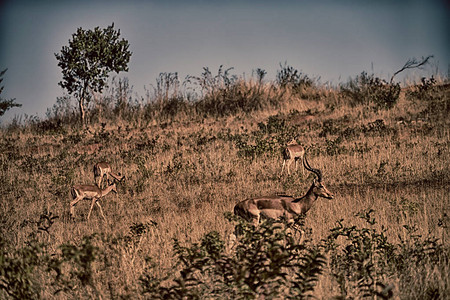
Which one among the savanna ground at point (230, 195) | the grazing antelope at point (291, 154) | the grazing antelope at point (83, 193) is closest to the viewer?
the savanna ground at point (230, 195)

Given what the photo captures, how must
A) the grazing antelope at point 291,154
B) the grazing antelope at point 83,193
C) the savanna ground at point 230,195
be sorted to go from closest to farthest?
the savanna ground at point 230,195 → the grazing antelope at point 83,193 → the grazing antelope at point 291,154

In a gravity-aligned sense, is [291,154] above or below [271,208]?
above

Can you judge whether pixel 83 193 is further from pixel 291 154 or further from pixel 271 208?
pixel 291 154

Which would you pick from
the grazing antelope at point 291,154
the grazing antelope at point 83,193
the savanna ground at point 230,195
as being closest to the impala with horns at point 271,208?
the savanna ground at point 230,195

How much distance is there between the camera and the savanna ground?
6.00 m

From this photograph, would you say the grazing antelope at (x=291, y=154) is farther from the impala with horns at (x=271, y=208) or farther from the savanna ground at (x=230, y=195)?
the impala with horns at (x=271, y=208)

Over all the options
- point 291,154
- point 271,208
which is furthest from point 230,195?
point 271,208

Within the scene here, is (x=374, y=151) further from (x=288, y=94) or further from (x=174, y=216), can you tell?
(x=288, y=94)

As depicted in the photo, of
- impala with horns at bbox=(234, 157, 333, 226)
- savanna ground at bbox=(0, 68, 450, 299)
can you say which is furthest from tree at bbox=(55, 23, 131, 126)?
impala with horns at bbox=(234, 157, 333, 226)

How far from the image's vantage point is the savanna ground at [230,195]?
6.00 m

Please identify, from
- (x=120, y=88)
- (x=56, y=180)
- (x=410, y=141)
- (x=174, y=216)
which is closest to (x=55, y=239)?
(x=174, y=216)

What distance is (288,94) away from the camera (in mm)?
30125

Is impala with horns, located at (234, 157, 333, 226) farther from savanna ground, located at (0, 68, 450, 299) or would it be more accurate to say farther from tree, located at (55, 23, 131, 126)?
tree, located at (55, 23, 131, 126)

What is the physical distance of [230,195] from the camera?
14.0 meters
